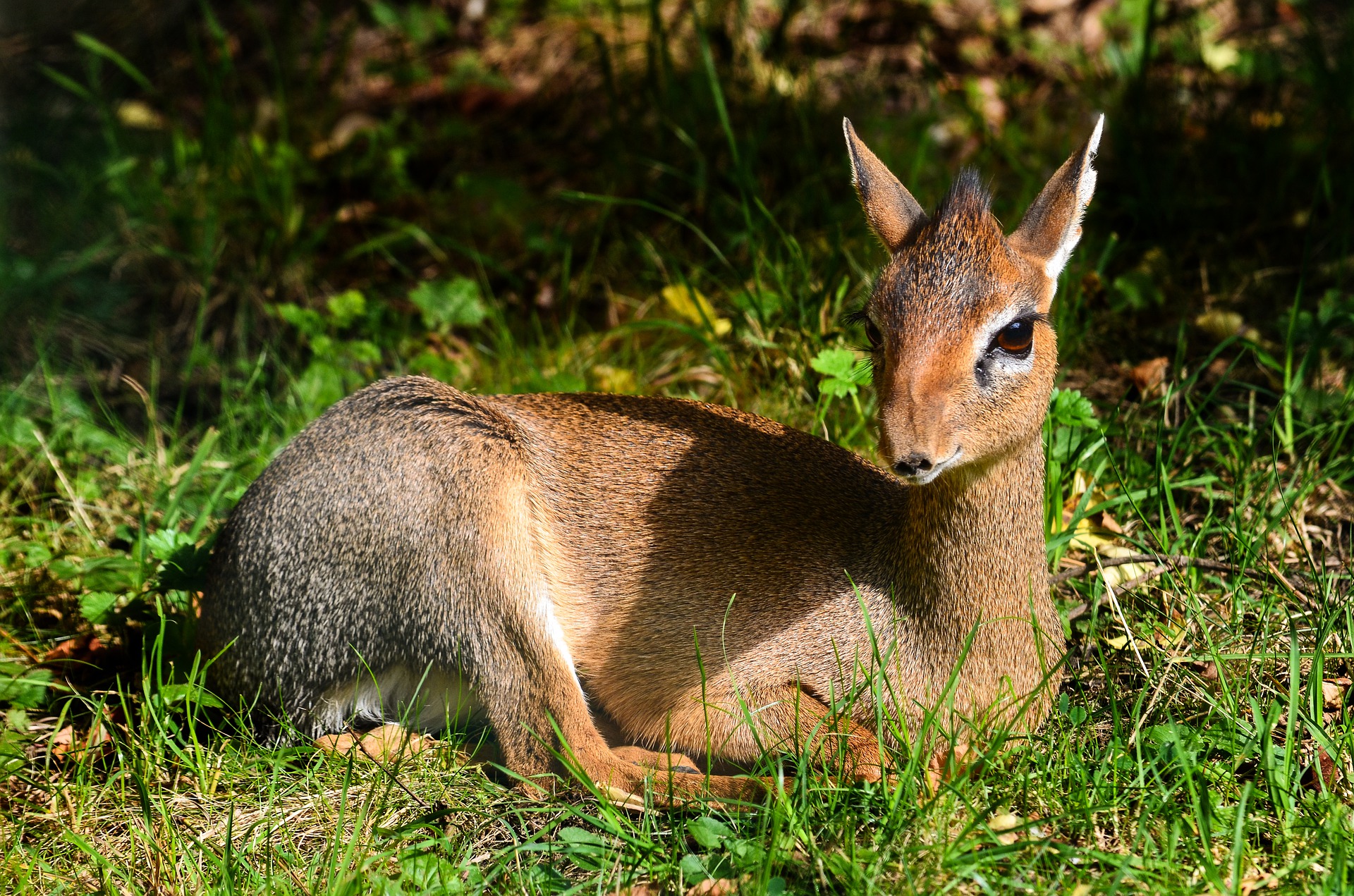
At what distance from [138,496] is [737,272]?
101 inches

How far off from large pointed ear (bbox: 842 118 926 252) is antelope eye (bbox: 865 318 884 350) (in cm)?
30

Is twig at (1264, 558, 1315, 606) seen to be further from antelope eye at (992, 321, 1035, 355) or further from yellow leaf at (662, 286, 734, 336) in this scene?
yellow leaf at (662, 286, 734, 336)

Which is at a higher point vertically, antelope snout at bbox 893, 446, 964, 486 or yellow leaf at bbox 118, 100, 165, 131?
yellow leaf at bbox 118, 100, 165, 131

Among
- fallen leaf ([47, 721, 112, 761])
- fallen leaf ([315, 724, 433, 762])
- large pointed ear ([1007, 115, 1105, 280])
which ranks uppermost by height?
large pointed ear ([1007, 115, 1105, 280])

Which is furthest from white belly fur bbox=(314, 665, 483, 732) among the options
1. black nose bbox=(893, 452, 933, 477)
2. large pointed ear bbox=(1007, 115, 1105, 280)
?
large pointed ear bbox=(1007, 115, 1105, 280)

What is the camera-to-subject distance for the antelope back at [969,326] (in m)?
2.92

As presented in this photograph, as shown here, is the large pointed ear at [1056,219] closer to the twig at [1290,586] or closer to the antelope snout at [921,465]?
the antelope snout at [921,465]

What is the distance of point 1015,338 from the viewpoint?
10.1ft

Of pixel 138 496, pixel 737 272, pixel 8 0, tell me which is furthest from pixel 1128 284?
pixel 8 0

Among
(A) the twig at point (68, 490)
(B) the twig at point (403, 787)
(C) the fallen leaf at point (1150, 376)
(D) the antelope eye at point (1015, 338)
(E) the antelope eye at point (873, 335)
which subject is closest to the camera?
(D) the antelope eye at point (1015, 338)

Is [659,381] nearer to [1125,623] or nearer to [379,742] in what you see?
[379,742]

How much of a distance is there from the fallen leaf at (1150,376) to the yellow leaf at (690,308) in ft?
5.50

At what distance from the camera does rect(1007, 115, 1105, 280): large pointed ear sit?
320 cm

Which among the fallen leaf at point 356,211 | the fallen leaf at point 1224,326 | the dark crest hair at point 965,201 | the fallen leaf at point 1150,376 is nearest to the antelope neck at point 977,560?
the dark crest hair at point 965,201
